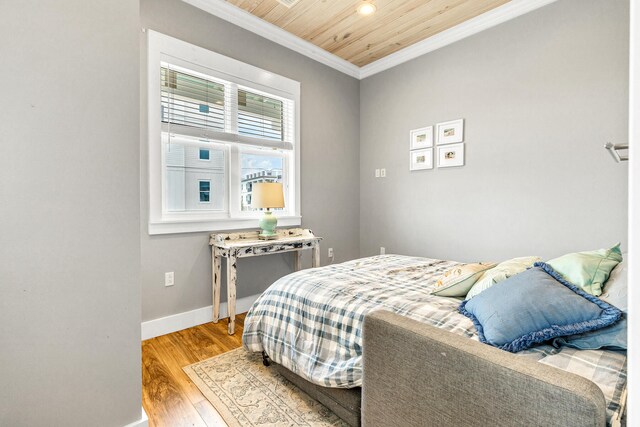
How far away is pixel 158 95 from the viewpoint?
2.45 m

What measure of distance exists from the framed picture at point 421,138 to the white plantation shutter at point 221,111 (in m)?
1.40

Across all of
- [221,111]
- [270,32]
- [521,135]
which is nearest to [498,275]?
[521,135]

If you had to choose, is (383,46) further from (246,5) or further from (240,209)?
(240,209)

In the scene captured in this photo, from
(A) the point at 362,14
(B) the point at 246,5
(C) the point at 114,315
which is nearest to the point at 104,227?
(C) the point at 114,315

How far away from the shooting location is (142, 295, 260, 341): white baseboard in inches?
95.3

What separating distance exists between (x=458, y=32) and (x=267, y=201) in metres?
2.62

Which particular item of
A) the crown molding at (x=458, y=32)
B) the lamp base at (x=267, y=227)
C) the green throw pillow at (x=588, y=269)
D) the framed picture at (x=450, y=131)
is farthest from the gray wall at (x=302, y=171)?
the green throw pillow at (x=588, y=269)

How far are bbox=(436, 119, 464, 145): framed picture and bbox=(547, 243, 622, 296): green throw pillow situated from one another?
202 cm

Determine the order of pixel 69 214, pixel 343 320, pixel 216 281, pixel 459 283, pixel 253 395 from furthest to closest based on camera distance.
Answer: pixel 216 281 < pixel 253 395 < pixel 459 283 < pixel 343 320 < pixel 69 214

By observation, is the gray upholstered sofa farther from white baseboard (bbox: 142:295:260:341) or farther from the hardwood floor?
white baseboard (bbox: 142:295:260:341)

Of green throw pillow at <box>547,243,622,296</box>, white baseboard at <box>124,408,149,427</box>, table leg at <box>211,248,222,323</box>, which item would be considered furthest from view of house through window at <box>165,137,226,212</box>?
green throw pillow at <box>547,243,622,296</box>

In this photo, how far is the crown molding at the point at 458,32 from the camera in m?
2.73

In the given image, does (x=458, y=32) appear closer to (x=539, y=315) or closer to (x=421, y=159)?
(x=421, y=159)

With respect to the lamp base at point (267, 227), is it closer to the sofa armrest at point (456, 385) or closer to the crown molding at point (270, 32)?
the crown molding at point (270, 32)
